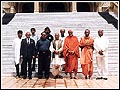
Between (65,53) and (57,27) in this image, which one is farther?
(57,27)

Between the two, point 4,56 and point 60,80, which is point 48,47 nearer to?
point 60,80

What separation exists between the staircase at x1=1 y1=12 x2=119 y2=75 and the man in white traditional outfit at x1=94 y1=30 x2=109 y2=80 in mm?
1055

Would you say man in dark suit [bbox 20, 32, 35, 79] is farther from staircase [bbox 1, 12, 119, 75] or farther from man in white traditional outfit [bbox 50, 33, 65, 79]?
staircase [bbox 1, 12, 119, 75]

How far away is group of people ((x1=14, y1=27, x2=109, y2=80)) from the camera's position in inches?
504

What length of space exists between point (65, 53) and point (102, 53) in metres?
1.20

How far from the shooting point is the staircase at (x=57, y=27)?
48.7 ft

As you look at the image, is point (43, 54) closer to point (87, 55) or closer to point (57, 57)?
point (57, 57)

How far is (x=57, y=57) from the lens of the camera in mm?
13023

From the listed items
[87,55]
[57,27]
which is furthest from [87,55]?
[57,27]

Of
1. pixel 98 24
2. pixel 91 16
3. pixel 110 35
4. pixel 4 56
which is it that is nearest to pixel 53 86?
pixel 4 56

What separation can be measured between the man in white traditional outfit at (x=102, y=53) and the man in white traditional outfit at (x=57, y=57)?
3.83ft

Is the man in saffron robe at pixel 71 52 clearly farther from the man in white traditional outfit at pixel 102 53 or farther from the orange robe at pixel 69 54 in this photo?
the man in white traditional outfit at pixel 102 53

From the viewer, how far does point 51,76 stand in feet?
44.0

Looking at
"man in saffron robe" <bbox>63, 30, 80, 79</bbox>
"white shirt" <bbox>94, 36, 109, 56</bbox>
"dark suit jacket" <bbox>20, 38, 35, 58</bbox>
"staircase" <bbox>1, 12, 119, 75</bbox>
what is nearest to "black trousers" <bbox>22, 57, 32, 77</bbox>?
"dark suit jacket" <bbox>20, 38, 35, 58</bbox>
